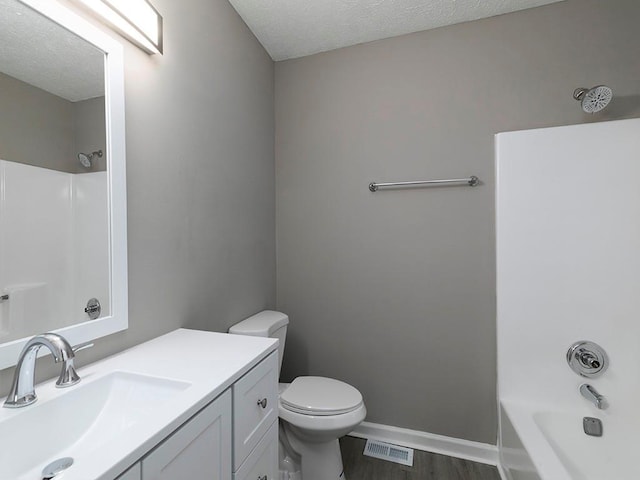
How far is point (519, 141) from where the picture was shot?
163 cm

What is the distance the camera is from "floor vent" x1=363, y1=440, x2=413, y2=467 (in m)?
1.73

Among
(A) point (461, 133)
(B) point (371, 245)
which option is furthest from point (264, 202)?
(A) point (461, 133)

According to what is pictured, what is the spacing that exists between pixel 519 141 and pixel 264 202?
60.7 inches

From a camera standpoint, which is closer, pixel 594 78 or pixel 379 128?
pixel 594 78

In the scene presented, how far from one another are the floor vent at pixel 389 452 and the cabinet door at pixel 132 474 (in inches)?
63.3

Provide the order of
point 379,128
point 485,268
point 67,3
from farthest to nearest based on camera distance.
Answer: point 379,128 → point 485,268 → point 67,3

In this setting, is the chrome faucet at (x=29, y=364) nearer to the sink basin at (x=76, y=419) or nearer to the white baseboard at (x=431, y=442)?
the sink basin at (x=76, y=419)

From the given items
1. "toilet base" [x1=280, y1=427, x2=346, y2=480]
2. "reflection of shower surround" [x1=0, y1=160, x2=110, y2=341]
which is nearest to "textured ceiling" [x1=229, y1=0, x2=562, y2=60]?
"reflection of shower surround" [x1=0, y1=160, x2=110, y2=341]

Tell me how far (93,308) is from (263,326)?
819 millimetres

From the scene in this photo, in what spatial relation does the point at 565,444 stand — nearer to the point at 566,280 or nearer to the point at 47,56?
the point at 566,280

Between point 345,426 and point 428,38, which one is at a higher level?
point 428,38

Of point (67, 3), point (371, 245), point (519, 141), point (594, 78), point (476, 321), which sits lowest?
point (476, 321)

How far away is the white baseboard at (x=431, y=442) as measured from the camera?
171 cm

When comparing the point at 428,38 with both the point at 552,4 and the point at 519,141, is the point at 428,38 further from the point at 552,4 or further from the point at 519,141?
the point at 519,141
